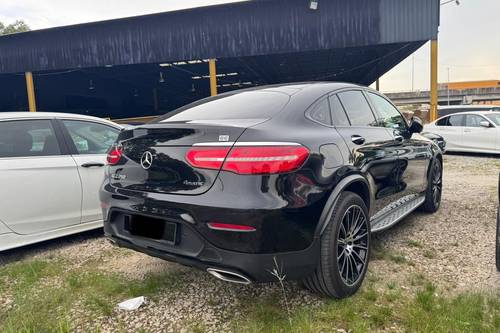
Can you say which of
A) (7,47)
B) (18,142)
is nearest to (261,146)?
(18,142)

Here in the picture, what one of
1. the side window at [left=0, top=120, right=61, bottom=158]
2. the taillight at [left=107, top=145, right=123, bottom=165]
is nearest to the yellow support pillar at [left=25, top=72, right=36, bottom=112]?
the side window at [left=0, top=120, right=61, bottom=158]

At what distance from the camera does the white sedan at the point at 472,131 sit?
418 inches

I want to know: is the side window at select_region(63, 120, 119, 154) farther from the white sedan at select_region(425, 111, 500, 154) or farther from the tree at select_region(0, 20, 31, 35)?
the tree at select_region(0, 20, 31, 35)

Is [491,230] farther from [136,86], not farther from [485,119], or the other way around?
[136,86]

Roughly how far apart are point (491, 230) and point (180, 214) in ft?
11.0

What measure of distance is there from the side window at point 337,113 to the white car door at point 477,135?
969cm

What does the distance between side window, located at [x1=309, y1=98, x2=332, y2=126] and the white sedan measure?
9875 millimetres

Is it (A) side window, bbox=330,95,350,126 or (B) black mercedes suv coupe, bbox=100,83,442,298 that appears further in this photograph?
(A) side window, bbox=330,95,350,126

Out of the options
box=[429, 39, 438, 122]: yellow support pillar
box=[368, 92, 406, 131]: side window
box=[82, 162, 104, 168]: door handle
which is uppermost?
box=[429, 39, 438, 122]: yellow support pillar

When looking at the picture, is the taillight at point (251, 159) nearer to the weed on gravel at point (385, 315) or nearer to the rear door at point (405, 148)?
the weed on gravel at point (385, 315)

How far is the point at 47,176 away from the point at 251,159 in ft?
8.07

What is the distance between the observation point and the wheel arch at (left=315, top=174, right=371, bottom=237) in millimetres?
2303

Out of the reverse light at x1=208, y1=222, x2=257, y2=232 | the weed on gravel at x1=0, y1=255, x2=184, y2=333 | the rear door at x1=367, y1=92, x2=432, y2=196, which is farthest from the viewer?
the rear door at x1=367, y1=92, x2=432, y2=196

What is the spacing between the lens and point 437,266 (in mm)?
3066
